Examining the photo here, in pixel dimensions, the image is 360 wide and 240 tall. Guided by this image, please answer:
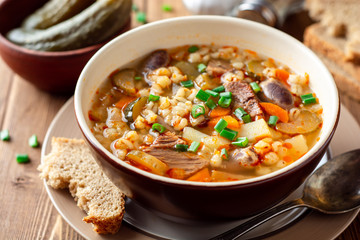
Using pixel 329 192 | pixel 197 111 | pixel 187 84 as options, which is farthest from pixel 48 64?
pixel 329 192

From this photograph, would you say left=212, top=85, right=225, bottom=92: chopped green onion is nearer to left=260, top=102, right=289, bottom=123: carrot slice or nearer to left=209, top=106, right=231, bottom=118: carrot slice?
left=209, top=106, right=231, bottom=118: carrot slice

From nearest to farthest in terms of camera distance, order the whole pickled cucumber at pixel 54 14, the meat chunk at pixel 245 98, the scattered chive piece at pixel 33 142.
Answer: the meat chunk at pixel 245 98 → the scattered chive piece at pixel 33 142 → the whole pickled cucumber at pixel 54 14

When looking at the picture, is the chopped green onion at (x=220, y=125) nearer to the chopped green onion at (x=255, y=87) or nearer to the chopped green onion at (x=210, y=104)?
the chopped green onion at (x=210, y=104)

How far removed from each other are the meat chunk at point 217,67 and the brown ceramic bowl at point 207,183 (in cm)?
17

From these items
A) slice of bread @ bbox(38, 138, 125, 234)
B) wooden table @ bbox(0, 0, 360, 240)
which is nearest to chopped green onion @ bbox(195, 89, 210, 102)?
slice of bread @ bbox(38, 138, 125, 234)

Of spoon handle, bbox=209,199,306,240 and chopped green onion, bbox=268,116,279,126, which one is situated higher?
chopped green onion, bbox=268,116,279,126

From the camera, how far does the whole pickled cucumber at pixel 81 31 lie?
368cm

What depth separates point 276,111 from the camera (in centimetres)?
274

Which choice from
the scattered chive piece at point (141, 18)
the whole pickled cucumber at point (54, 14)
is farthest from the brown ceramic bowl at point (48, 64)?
the scattered chive piece at point (141, 18)

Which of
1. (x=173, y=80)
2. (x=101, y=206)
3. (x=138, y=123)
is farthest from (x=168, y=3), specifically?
(x=101, y=206)

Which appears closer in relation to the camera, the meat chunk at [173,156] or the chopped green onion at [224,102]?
the meat chunk at [173,156]

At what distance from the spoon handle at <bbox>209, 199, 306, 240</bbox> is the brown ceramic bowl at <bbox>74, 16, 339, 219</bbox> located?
51mm

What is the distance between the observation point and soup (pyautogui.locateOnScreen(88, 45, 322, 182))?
8.00 ft

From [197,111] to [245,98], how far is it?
337 mm
